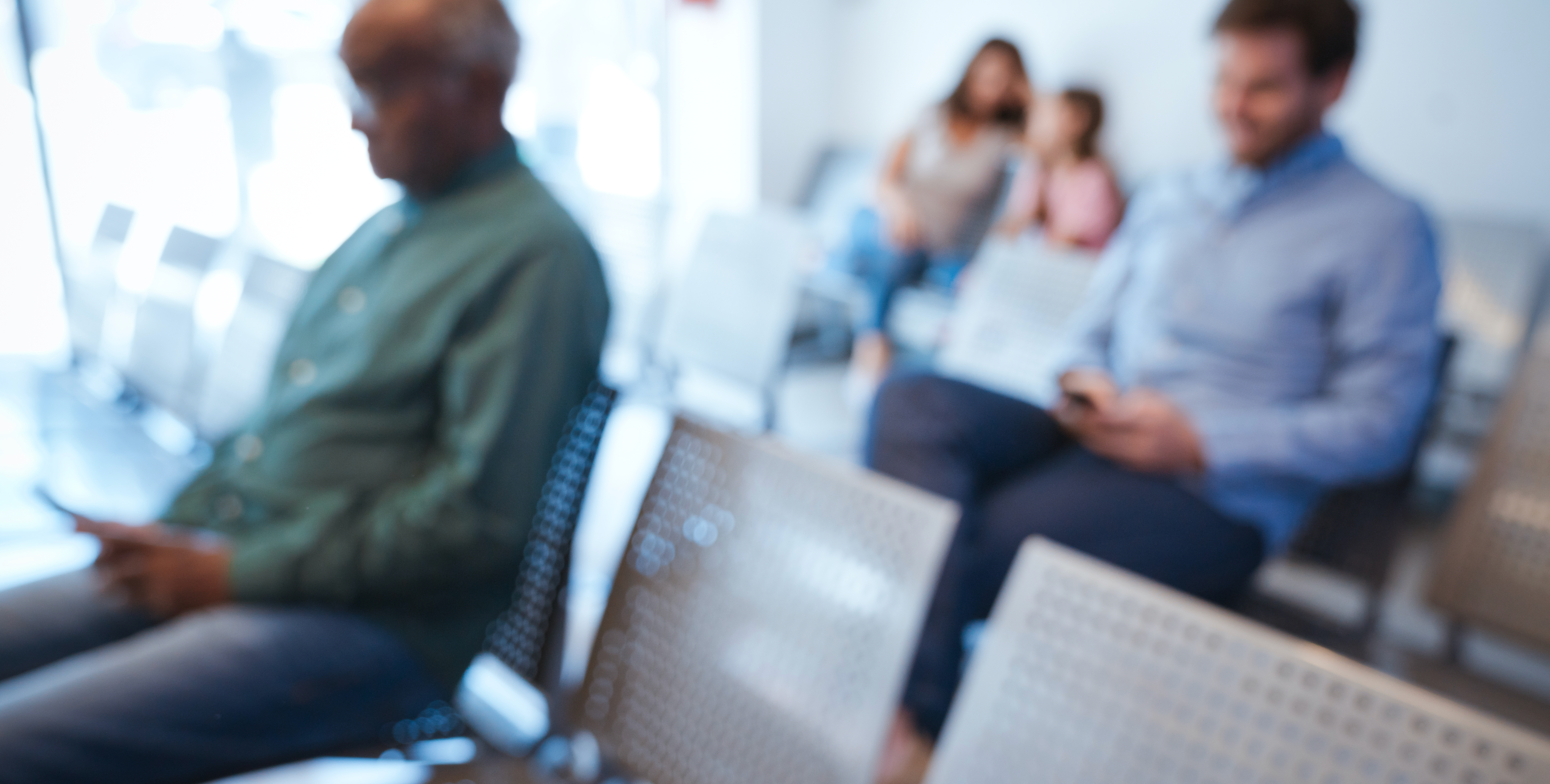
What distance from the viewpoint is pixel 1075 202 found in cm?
324

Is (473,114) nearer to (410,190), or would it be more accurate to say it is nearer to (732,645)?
(410,190)

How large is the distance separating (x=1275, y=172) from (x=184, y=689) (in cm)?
171

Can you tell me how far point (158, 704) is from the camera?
912 mm

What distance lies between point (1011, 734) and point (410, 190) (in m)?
1.03

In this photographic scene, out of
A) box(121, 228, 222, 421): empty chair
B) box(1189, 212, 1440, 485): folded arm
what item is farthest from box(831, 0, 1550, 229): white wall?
box(121, 228, 222, 421): empty chair

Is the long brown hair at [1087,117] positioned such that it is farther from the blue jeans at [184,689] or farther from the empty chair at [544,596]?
the blue jeans at [184,689]

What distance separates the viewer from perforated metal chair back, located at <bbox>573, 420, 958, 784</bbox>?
820 millimetres

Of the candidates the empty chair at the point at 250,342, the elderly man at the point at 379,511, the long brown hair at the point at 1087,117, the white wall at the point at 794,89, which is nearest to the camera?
the elderly man at the point at 379,511

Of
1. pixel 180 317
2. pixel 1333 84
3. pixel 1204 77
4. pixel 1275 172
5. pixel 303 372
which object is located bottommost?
pixel 180 317

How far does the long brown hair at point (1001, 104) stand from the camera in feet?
11.2

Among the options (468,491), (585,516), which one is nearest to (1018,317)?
(585,516)

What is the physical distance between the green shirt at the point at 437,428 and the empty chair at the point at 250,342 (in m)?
0.74

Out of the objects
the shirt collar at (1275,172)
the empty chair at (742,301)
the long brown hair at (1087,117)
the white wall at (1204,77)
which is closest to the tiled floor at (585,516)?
the empty chair at (742,301)

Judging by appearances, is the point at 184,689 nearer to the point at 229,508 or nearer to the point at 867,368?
the point at 229,508
